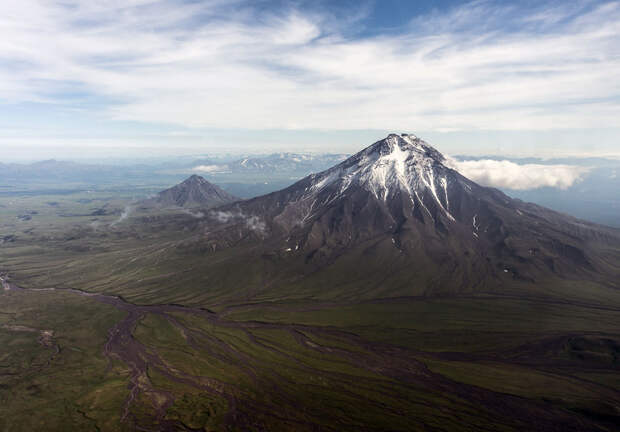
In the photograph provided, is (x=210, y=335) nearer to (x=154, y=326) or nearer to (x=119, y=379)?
(x=154, y=326)

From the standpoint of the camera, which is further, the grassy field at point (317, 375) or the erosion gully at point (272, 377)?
the grassy field at point (317, 375)

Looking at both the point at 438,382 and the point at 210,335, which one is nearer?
the point at 438,382

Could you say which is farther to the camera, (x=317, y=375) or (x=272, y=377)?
(x=317, y=375)

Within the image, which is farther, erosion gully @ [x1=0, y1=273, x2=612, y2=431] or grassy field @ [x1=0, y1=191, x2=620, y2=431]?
grassy field @ [x1=0, y1=191, x2=620, y2=431]

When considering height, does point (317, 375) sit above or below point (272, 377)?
above

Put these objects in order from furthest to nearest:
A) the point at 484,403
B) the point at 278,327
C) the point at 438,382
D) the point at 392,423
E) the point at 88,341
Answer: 1. the point at 278,327
2. the point at 88,341
3. the point at 438,382
4. the point at 484,403
5. the point at 392,423

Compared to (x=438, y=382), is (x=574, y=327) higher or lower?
higher

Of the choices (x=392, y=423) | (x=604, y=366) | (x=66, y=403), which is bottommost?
(x=66, y=403)

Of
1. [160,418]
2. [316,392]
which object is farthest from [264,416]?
[160,418]
